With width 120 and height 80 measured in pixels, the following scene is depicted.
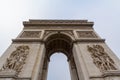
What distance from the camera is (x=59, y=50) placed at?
13859 millimetres

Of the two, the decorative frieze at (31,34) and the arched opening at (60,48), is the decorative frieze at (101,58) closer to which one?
the arched opening at (60,48)

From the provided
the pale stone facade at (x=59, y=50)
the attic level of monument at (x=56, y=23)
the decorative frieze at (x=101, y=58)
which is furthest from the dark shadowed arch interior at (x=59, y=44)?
the decorative frieze at (x=101, y=58)

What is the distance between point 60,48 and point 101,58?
546 cm

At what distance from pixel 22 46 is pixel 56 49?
436cm

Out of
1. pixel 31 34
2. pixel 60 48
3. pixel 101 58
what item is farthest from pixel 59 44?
pixel 101 58

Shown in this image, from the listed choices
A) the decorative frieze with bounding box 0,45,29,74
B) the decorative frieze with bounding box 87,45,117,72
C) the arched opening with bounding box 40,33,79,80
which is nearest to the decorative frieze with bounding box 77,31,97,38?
the arched opening with bounding box 40,33,79,80

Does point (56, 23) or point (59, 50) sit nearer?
point (56, 23)

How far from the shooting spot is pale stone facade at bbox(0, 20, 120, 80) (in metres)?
7.61

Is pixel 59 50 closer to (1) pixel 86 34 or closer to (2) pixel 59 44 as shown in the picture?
(2) pixel 59 44

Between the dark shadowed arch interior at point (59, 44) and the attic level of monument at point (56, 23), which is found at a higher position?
the attic level of monument at point (56, 23)

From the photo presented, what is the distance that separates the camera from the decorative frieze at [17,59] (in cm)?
778

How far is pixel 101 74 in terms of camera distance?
24.8ft

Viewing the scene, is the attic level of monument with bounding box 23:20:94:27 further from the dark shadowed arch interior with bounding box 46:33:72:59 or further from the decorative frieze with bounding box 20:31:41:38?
the dark shadowed arch interior with bounding box 46:33:72:59

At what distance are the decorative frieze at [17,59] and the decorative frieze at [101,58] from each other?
13.8ft
